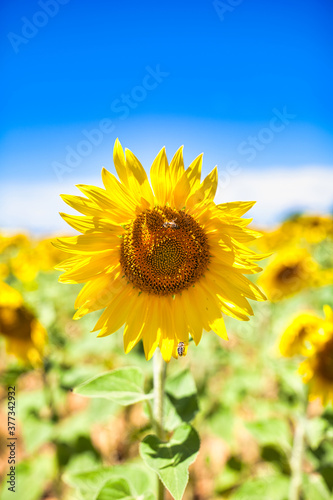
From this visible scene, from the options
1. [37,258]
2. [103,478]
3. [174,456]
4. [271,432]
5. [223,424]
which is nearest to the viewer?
[174,456]

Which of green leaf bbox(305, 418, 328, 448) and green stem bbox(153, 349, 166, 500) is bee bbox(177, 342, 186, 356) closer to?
green stem bbox(153, 349, 166, 500)

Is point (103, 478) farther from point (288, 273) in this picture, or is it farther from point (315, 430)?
point (288, 273)

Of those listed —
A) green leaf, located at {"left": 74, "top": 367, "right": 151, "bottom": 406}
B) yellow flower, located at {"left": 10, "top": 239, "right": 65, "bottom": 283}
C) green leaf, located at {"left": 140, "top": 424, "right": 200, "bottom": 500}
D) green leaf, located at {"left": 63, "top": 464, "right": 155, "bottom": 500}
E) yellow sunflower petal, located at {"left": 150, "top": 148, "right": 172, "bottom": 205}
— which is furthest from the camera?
yellow flower, located at {"left": 10, "top": 239, "right": 65, "bottom": 283}

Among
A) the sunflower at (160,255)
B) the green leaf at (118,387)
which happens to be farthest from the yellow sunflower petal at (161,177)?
the green leaf at (118,387)

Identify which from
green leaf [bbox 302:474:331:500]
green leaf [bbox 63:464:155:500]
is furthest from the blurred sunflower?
green leaf [bbox 63:464:155:500]

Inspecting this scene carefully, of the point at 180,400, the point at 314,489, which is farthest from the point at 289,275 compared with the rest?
the point at 180,400

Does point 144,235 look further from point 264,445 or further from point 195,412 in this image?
point 264,445
